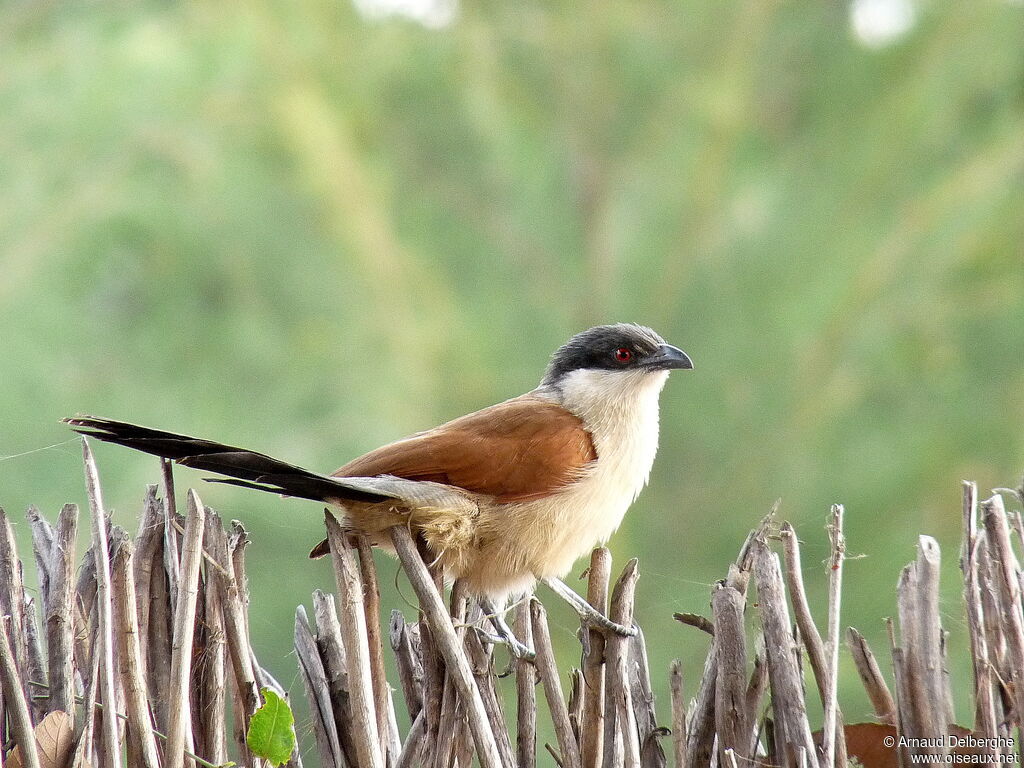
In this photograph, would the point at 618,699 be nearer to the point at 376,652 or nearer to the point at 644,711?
the point at 644,711

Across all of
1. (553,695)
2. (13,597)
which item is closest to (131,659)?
(13,597)

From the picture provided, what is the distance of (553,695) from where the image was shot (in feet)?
3.46

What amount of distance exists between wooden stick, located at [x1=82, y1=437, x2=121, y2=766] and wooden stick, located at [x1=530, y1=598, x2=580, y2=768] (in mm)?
416

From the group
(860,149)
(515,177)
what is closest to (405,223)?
(515,177)

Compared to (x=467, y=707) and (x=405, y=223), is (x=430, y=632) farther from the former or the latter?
(x=405, y=223)

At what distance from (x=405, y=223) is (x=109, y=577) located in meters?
2.79

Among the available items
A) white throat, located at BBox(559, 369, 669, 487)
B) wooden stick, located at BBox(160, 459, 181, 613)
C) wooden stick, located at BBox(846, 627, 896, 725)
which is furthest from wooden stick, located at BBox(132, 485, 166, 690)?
wooden stick, located at BBox(846, 627, 896, 725)

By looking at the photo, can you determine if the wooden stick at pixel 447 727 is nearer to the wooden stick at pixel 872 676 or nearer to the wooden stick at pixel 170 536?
the wooden stick at pixel 170 536

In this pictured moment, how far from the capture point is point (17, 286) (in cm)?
338

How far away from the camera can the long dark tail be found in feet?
2.89

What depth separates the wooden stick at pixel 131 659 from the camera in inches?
36.0

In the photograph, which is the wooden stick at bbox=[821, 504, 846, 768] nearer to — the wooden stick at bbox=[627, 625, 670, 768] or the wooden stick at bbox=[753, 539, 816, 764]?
the wooden stick at bbox=[753, 539, 816, 764]

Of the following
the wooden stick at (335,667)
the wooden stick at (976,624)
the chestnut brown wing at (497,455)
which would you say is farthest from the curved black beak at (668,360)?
the wooden stick at (335,667)

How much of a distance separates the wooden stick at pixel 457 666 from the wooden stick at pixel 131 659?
265 millimetres
